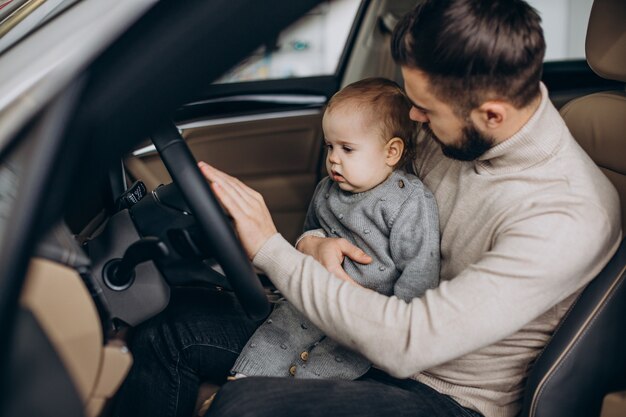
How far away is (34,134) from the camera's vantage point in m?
0.72

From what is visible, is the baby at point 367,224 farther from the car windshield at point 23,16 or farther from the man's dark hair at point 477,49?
the car windshield at point 23,16

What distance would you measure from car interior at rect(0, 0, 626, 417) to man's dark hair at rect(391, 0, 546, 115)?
254 millimetres

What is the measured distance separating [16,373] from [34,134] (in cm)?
24

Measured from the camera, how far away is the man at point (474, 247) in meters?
1.16

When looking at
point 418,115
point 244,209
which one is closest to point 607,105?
point 418,115

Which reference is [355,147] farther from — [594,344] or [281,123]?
[281,123]

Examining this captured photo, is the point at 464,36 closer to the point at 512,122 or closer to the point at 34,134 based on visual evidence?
the point at 512,122

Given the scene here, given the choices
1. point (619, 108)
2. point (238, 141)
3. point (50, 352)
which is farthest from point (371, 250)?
point (238, 141)

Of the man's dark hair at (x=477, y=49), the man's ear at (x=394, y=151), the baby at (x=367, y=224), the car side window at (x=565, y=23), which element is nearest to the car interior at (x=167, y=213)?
the baby at (x=367, y=224)

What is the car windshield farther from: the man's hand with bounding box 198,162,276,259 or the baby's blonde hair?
the baby's blonde hair

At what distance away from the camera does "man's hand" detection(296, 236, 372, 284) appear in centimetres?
139

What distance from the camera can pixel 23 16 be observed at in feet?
3.30

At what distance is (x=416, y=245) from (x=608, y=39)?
541 mm

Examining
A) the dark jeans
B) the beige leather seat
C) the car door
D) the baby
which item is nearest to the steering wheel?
the dark jeans
